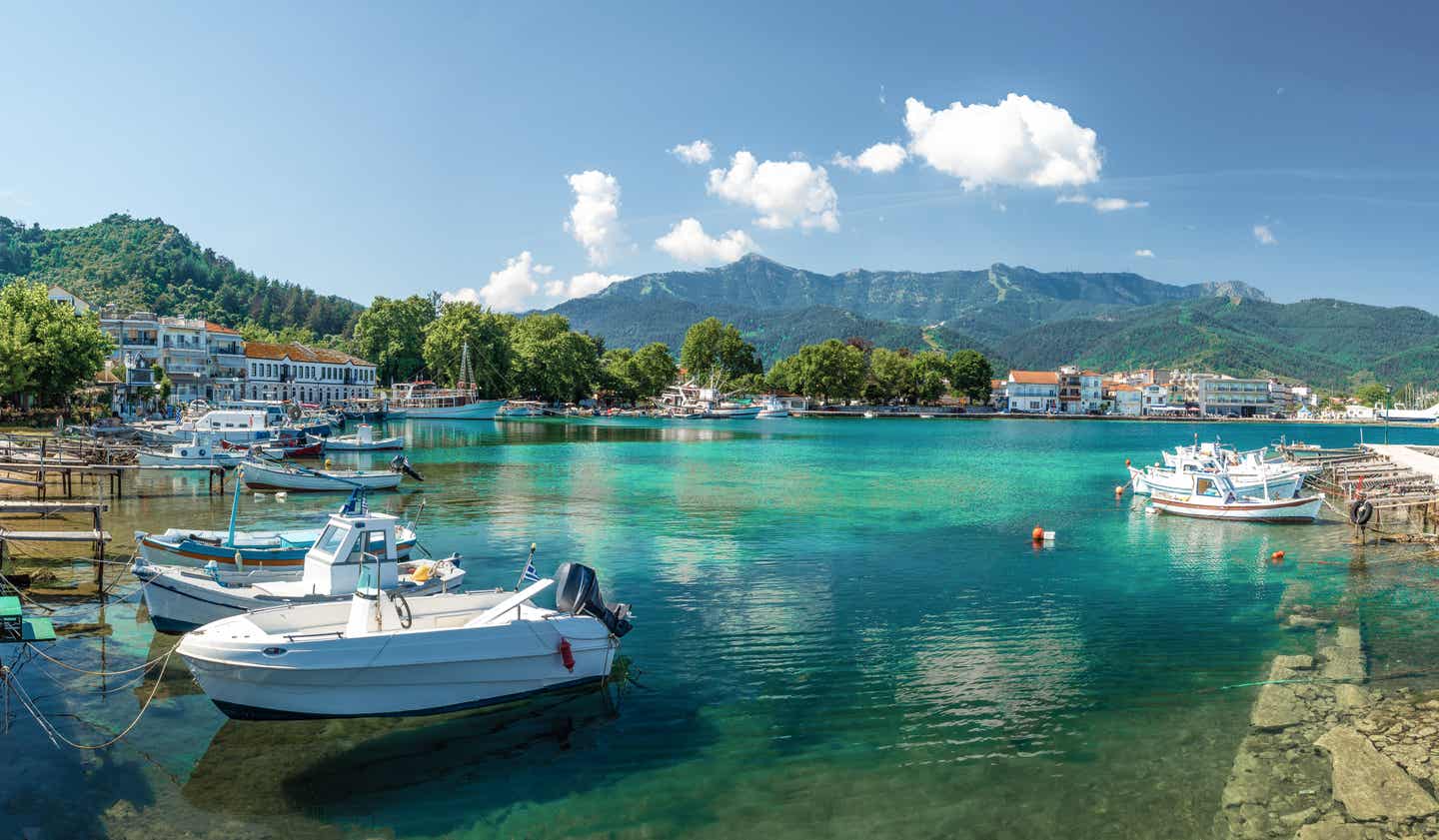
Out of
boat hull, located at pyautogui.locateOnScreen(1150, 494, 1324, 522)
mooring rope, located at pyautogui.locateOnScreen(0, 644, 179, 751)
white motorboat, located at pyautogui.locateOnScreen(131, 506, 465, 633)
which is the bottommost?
mooring rope, located at pyautogui.locateOnScreen(0, 644, 179, 751)

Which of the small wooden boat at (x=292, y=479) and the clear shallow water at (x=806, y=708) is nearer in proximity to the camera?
the clear shallow water at (x=806, y=708)

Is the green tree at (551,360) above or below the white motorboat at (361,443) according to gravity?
above

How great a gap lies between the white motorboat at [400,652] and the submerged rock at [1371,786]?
10528 mm

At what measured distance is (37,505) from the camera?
21453 millimetres

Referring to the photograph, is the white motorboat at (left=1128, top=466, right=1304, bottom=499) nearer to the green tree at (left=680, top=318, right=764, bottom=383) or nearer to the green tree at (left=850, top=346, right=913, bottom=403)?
the green tree at (left=850, top=346, right=913, bottom=403)

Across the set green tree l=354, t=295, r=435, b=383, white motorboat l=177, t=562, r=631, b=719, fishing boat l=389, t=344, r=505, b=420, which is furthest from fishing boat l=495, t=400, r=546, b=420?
white motorboat l=177, t=562, r=631, b=719

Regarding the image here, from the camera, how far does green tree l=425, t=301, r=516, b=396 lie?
128 m

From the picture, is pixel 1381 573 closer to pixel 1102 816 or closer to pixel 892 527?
pixel 892 527

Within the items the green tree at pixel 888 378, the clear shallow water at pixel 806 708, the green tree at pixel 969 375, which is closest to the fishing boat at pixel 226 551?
the clear shallow water at pixel 806 708

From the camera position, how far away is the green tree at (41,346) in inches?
2170

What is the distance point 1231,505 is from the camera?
113ft

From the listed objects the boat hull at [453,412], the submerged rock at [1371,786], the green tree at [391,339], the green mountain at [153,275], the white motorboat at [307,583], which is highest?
the green mountain at [153,275]

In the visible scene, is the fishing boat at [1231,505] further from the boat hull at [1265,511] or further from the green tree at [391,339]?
the green tree at [391,339]

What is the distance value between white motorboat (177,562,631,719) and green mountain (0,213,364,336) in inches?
5817
